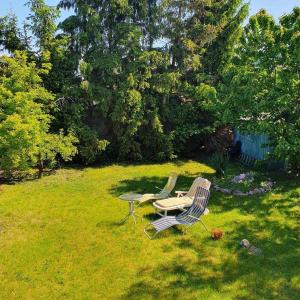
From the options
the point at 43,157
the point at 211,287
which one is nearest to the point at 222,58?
the point at 43,157

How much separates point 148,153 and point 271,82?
841cm

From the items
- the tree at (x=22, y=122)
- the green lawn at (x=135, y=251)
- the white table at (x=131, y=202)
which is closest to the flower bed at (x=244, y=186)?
the green lawn at (x=135, y=251)

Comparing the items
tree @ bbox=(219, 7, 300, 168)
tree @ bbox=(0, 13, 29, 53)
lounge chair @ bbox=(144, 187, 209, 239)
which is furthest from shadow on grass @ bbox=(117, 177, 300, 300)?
tree @ bbox=(0, 13, 29, 53)

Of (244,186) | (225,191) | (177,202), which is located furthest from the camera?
(244,186)

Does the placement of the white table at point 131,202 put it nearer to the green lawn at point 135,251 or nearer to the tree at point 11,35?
the green lawn at point 135,251

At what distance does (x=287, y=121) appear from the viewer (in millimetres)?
13109

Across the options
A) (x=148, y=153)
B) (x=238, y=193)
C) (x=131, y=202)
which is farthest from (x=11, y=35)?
(x=238, y=193)

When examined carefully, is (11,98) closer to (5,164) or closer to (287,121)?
(5,164)

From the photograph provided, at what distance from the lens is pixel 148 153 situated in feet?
63.1

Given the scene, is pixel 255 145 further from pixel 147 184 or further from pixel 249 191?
pixel 147 184

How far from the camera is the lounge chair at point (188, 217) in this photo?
902 centimetres

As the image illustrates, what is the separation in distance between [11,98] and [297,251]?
1128 cm

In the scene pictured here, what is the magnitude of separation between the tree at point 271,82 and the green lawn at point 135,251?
220 centimetres

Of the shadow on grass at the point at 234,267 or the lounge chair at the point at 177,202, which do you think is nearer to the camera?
the shadow on grass at the point at 234,267
